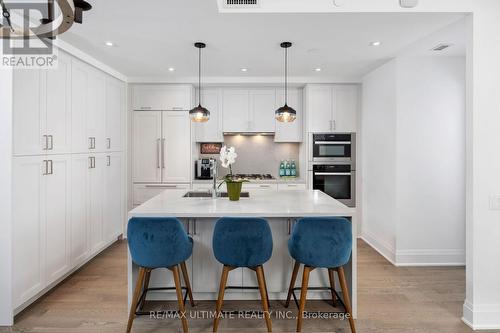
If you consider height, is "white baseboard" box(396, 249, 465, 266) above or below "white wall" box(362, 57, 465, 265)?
below

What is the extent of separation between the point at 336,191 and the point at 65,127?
3.80m

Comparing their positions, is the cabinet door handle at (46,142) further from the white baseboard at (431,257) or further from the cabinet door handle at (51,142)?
the white baseboard at (431,257)

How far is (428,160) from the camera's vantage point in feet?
13.1

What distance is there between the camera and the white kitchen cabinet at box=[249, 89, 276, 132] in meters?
5.47

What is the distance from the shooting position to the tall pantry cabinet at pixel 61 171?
276cm

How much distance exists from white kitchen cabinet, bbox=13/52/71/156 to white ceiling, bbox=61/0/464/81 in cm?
46

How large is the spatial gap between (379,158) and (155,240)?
328 centimetres

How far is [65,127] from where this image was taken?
3432 mm

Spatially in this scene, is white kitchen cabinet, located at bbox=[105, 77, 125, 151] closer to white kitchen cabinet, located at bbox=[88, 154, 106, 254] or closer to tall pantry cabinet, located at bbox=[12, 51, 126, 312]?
tall pantry cabinet, located at bbox=[12, 51, 126, 312]

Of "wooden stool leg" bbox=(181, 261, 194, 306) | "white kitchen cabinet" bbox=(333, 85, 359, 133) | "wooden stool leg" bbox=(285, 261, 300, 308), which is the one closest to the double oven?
"white kitchen cabinet" bbox=(333, 85, 359, 133)

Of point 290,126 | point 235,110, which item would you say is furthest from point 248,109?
point 290,126

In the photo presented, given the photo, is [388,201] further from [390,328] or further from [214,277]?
[214,277]

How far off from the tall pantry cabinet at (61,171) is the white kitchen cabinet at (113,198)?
0.04ft

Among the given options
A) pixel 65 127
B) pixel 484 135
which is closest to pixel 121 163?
pixel 65 127
